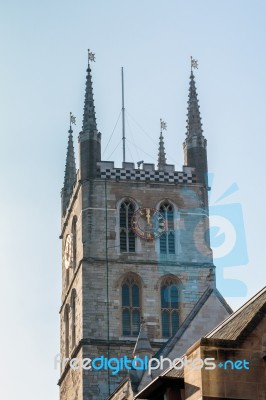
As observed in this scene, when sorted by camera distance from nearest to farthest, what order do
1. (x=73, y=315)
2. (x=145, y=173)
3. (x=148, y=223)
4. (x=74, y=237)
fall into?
1. (x=148, y=223)
2. (x=73, y=315)
3. (x=145, y=173)
4. (x=74, y=237)

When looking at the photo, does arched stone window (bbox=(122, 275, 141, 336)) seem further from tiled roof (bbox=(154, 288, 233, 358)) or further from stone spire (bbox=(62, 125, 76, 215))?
tiled roof (bbox=(154, 288, 233, 358))

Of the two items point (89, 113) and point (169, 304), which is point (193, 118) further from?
point (169, 304)

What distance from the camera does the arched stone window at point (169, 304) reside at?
200 ft

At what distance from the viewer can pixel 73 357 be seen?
2399 inches

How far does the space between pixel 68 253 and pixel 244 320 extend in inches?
1680

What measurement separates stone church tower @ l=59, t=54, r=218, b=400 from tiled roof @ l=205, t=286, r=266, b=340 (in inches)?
1308

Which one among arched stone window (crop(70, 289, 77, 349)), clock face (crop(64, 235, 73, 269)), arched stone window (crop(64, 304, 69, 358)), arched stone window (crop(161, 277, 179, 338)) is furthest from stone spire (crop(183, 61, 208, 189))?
arched stone window (crop(64, 304, 69, 358))

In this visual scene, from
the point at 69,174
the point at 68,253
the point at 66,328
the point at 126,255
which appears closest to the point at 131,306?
the point at 126,255

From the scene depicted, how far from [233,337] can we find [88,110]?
43747 millimetres

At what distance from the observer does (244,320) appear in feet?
80.1

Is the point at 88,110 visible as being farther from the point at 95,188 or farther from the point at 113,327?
the point at 113,327

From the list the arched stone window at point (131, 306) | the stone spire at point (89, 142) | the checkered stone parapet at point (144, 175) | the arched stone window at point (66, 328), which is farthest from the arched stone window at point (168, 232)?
the arched stone window at point (66, 328)

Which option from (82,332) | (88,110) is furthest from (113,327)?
(88,110)

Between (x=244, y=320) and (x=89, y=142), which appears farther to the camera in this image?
(x=89, y=142)
